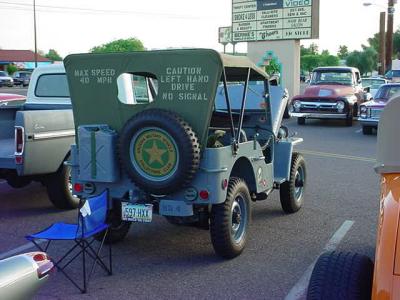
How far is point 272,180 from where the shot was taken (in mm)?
6059

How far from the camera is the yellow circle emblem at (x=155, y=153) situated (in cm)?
465

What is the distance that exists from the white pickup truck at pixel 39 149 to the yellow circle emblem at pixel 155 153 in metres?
2.03

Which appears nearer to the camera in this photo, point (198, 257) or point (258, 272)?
point (258, 272)

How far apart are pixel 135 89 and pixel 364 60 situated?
86.7 meters

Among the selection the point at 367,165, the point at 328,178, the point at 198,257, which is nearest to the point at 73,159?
the point at 198,257

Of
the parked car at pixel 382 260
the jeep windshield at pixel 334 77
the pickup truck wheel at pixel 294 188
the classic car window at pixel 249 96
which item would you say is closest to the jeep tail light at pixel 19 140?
the classic car window at pixel 249 96

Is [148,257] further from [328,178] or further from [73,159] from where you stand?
[328,178]

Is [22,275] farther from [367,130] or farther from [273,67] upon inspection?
[273,67]

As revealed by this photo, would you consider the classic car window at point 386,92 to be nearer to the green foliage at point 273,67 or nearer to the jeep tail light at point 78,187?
the green foliage at point 273,67

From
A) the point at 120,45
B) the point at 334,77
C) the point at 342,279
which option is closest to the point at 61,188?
the point at 342,279

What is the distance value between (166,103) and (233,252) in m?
1.51

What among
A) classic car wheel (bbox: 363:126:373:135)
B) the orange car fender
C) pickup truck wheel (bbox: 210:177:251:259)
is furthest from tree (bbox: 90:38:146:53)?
the orange car fender

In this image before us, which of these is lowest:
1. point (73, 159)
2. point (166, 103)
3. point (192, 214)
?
point (192, 214)

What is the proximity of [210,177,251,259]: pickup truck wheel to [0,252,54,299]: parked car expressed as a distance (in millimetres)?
2141
